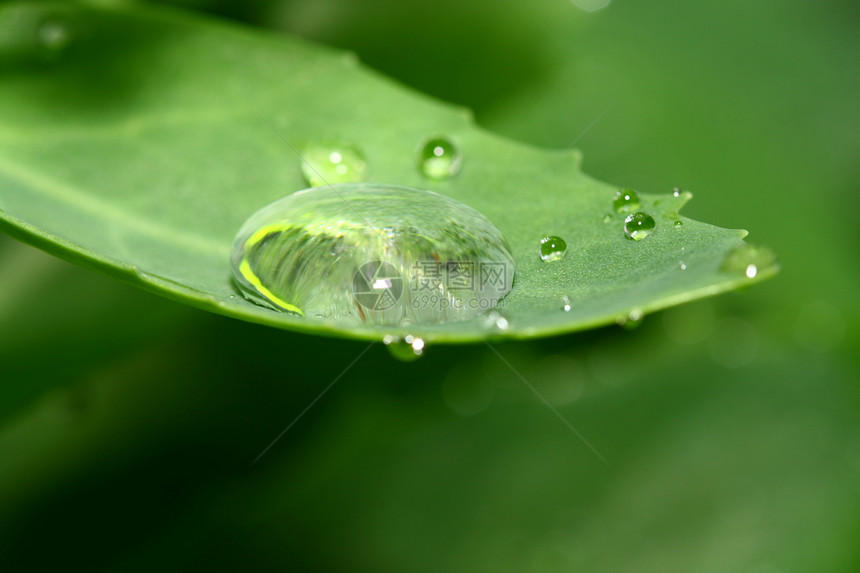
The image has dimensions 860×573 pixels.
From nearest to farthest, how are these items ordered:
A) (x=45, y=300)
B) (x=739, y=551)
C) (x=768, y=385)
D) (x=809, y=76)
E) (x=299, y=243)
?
(x=299, y=243) → (x=45, y=300) → (x=739, y=551) → (x=768, y=385) → (x=809, y=76)

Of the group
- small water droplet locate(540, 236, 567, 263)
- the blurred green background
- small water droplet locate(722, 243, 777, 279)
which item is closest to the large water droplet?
small water droplet locate(540, 236, 567, 263)

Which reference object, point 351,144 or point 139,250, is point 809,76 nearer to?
point 351,144

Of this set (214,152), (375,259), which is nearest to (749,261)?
(375,259)

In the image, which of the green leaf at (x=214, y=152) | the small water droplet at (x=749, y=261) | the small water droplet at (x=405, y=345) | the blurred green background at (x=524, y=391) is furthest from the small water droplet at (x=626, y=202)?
the blurred green background at (x=524, y=391)

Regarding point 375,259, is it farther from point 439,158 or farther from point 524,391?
point 524,391

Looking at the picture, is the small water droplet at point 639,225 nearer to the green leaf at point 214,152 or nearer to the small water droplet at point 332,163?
the green leaf at point 214,152

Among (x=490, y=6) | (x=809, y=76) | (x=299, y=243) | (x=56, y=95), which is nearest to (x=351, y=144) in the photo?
(x=299, y=243)
